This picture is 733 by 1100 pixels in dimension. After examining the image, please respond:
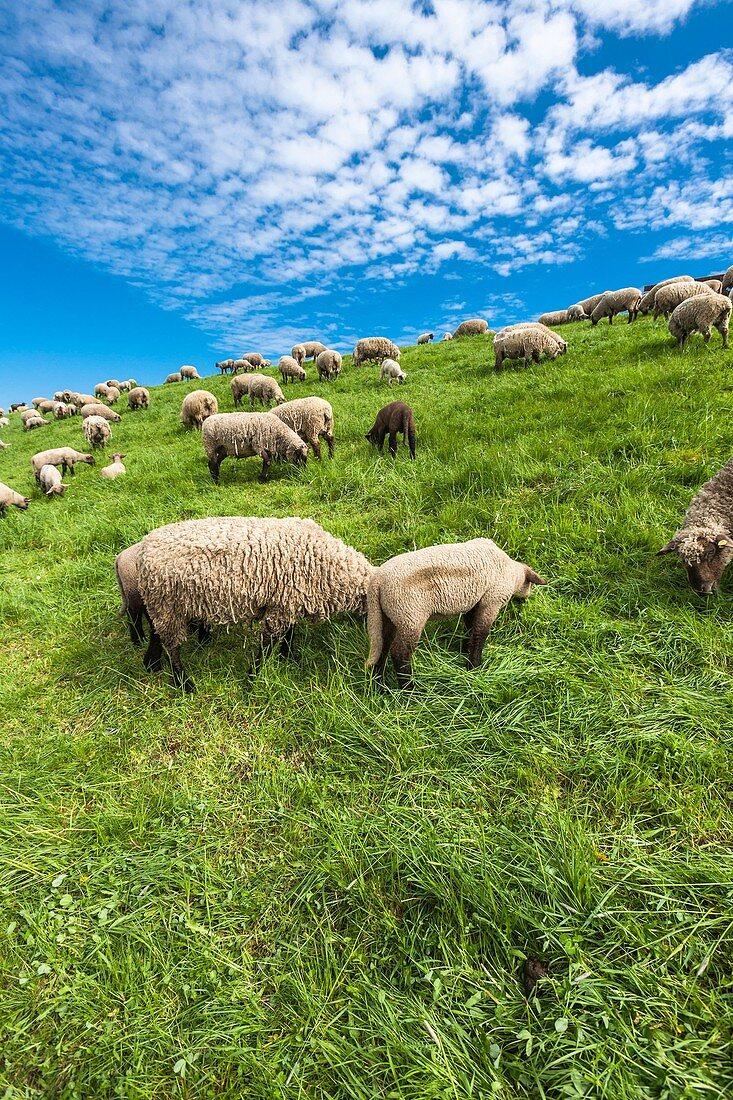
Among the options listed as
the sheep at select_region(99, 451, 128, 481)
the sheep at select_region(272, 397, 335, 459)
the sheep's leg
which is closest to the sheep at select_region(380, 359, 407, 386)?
the sheep at select_region(272, 397, 335, 459)

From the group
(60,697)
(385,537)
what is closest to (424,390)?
(385,537)

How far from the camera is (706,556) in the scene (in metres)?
3.63

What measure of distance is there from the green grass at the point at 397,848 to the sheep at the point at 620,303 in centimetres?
1607

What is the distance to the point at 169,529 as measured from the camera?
398 cm

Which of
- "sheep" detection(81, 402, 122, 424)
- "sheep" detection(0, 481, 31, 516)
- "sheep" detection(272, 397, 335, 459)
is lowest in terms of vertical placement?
"sheep" detection(0, 481, 31, 516)

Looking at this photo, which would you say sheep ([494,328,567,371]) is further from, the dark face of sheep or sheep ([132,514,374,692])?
sheep ([132,514,374,692])

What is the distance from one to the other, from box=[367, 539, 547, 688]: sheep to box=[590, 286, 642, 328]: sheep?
18133 millimetres

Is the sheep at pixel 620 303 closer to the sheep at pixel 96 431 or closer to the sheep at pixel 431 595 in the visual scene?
the sheep at pixel 431 595

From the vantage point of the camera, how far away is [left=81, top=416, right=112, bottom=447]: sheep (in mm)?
14734

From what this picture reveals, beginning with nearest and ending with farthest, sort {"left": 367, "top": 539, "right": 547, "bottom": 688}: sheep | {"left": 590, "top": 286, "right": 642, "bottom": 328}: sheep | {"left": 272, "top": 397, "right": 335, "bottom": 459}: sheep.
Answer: {"left": 367, "top": 539, "right": 547, "bottom": 688}: sheep
{"left": 272, "top": 397, "right": 335, "bottom": 459}: sheep
{"left": 590, "top": 286, "right": 642, "bottom": 328}: sheep

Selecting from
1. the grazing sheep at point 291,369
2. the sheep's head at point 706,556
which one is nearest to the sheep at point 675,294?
the sheep's head at point 706,556

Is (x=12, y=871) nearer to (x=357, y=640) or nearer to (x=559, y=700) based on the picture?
(x=357, y=640)

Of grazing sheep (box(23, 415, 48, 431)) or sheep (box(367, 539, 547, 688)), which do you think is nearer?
sheep (box(367, 539, 547, 688))

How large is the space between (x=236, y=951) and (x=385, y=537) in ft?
12.9
